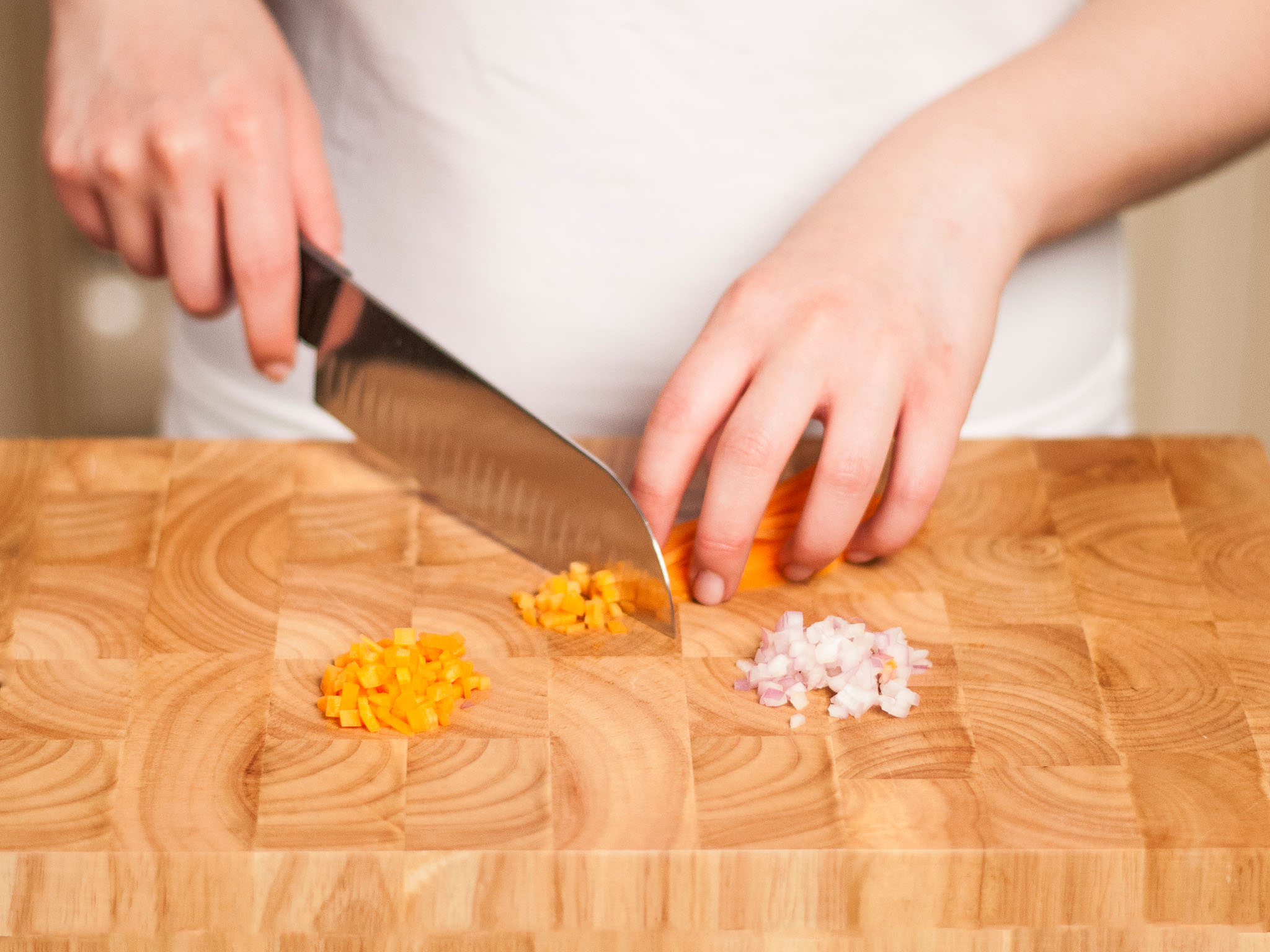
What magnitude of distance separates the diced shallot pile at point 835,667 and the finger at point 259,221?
1.35 ft

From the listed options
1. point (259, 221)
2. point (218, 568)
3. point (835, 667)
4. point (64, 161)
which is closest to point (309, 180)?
point (259, 221)

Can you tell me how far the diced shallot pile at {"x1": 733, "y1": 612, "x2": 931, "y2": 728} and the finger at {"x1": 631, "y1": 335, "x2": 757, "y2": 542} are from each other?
111 mm

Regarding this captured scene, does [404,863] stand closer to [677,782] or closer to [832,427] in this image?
[677,782]

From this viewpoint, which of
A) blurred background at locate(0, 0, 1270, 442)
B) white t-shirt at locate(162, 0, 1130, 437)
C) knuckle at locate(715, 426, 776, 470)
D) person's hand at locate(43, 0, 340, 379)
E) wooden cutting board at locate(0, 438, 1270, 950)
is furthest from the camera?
blurred background at locate(0, 0, 1270, 442)

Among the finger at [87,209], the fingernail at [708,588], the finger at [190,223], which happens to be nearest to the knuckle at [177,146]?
the finger at [190,223]

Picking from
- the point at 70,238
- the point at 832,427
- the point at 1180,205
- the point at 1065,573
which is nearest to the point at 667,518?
the point at 832,427

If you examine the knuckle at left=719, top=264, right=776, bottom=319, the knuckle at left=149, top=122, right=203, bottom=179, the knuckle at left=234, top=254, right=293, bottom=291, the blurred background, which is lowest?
the blurred background

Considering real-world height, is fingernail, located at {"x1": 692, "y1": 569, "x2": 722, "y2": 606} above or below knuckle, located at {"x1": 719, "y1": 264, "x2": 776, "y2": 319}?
below

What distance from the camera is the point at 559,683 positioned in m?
0.84

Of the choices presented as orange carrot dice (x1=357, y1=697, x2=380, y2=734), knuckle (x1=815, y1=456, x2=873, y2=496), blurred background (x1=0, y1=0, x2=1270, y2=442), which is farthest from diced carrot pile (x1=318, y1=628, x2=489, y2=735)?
blurred background (x1=0, y1=0, x2=1270, y2=442)

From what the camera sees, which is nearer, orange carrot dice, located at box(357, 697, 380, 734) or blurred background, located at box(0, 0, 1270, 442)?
orange carrot dice, located at box(357, 697, 380, 734)

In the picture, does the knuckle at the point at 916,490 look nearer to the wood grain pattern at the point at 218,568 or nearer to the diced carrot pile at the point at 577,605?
the diced carrot pile at the point at 577,605

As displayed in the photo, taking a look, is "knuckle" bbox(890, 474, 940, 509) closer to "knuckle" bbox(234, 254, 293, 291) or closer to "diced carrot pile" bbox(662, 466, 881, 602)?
"diced carrot pile" bbox(662, 466, 881, 602)

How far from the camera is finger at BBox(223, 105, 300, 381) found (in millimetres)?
943
